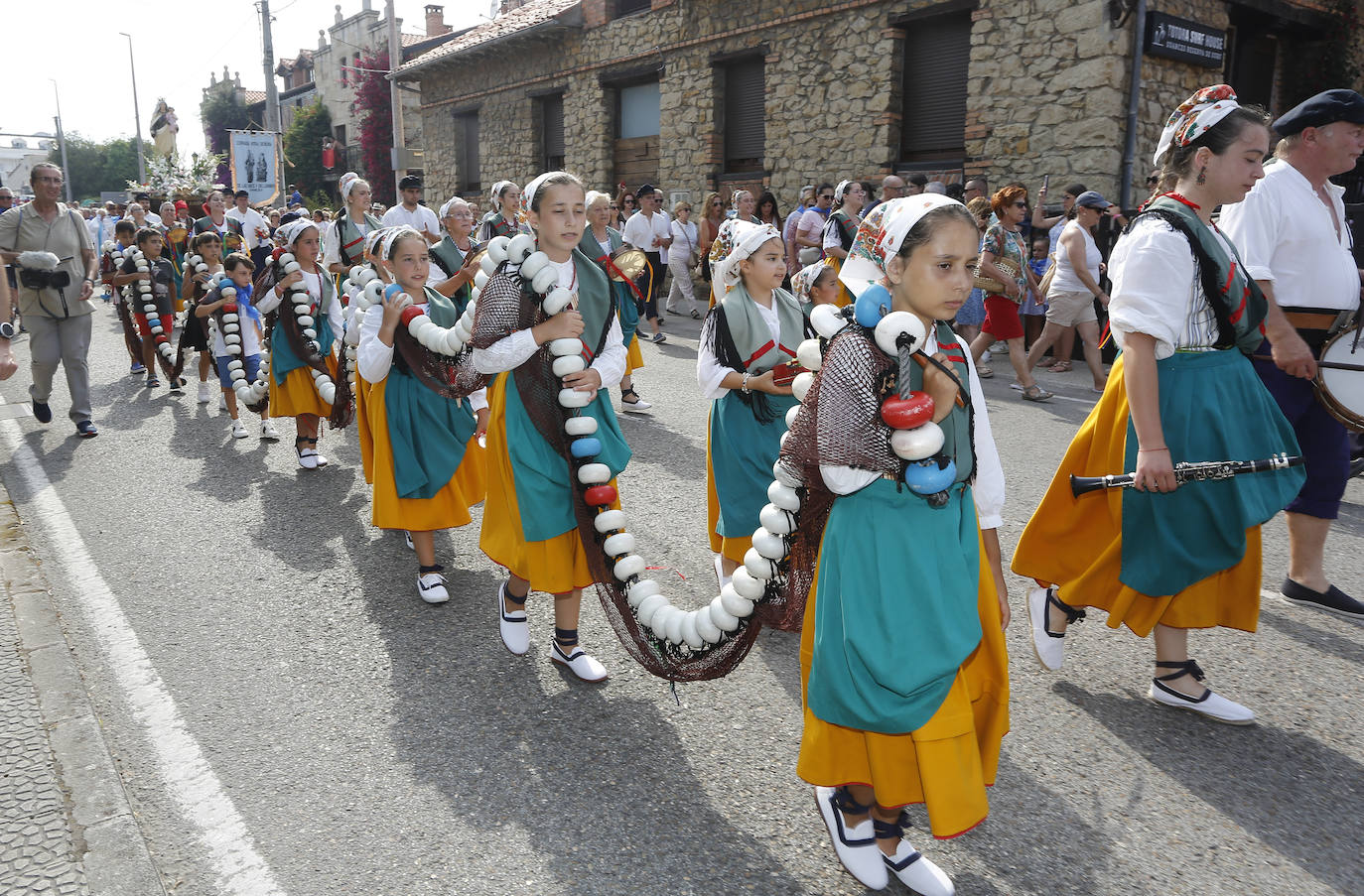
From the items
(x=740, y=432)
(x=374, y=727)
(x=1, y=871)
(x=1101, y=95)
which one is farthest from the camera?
(x=1101, y=95)

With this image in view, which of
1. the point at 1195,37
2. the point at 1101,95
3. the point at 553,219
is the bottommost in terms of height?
the point at 553,219

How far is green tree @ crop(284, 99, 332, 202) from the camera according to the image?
46969mm

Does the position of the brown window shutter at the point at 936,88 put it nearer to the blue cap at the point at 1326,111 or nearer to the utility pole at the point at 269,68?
the blue cap at the point at 1326,111

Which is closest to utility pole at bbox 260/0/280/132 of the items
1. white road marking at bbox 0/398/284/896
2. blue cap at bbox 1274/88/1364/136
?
white road marking at bbox 0/398/284/896

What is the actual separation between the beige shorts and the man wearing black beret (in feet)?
17.7

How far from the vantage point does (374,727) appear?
340cm

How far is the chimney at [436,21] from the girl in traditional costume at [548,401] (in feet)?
148

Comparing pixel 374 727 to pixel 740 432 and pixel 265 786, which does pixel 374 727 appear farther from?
pixel 740 432

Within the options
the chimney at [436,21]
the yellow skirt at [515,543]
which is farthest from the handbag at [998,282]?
the chimney at [436,21]

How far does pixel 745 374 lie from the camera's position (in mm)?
3920

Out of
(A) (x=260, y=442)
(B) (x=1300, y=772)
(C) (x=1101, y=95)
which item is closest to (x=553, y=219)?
(B) (x=1300, y=772)

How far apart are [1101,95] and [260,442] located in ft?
33.1

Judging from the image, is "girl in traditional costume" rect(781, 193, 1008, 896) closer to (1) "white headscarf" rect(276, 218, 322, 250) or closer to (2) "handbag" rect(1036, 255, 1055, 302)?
(1) "white headscarf" rect(276, 218, 322, 250)

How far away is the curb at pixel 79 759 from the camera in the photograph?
259cm
